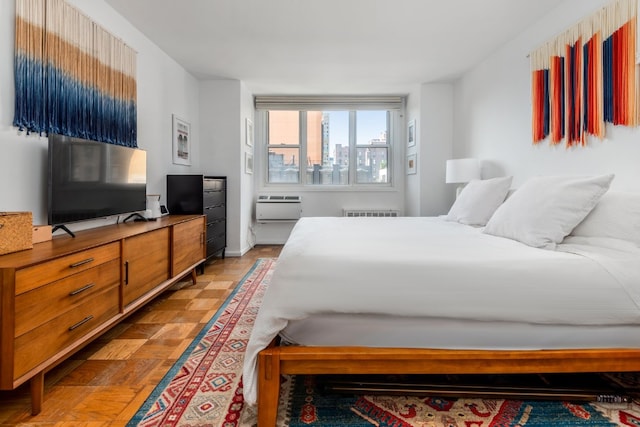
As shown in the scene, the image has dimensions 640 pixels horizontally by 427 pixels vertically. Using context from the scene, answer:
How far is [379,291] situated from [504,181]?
2.11 meters

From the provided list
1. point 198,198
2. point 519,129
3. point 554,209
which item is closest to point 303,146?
point 198,198

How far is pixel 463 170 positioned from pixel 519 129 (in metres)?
0.75

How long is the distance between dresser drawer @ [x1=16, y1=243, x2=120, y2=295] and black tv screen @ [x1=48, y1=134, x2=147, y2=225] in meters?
0.40

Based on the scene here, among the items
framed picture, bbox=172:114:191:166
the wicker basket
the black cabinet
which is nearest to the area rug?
the wicker basket

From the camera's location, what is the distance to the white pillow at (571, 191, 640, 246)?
1.74 meters

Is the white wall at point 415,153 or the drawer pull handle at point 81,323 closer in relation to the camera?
the drawer pull handle at point 81,323

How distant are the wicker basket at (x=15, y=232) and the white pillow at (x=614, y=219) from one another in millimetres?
2790

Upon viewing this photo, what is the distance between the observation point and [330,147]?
603 cm

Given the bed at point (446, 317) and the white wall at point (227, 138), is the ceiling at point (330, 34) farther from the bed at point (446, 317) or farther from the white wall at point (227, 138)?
the bed at point (446, 317)

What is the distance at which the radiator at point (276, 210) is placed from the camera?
5641 millimetres

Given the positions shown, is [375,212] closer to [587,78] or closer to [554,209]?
[587,78]

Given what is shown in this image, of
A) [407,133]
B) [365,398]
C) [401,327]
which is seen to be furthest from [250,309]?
[407,133]

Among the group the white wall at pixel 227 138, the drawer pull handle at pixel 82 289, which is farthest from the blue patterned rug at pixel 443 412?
the white wall at pixel 227 138

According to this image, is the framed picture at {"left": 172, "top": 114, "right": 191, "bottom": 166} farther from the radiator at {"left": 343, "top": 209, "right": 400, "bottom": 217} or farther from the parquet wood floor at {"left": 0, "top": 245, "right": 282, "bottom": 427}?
the radiator at {"left": 343, "top": 209, "right": 400, "bottom": 217}
